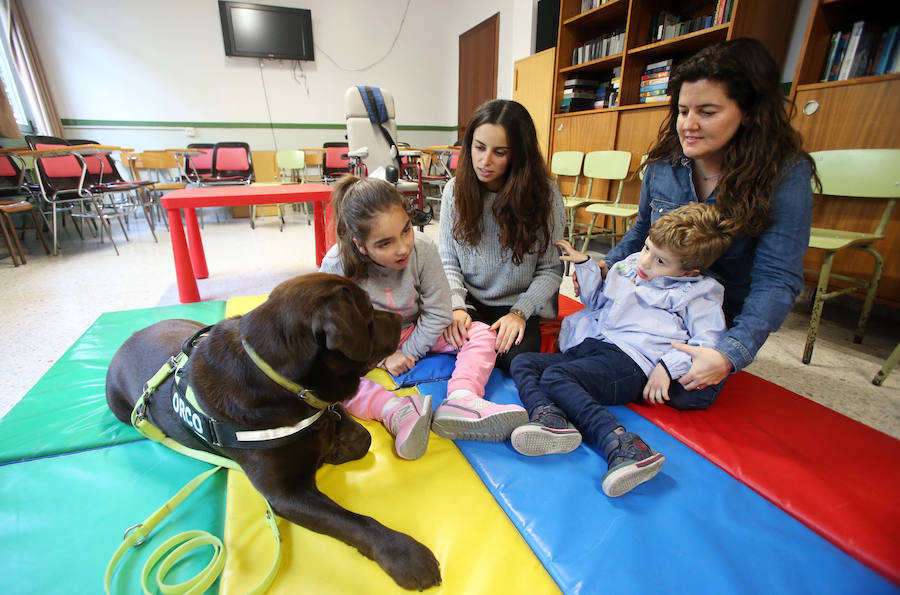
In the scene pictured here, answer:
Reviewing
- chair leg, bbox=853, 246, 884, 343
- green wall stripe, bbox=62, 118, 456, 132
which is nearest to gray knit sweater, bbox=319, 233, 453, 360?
chair leg, bbox=853, 246, 884, 343

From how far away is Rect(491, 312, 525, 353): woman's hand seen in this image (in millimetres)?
1552

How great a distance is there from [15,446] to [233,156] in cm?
565

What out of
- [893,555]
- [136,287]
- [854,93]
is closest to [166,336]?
[893,555]

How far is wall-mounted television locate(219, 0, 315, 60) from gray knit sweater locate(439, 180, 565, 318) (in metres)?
7.23

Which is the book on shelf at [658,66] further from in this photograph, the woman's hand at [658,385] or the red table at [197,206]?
the woman's hand at [658,385]

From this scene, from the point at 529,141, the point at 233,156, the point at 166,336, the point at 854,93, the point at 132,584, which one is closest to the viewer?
the point at 132,584

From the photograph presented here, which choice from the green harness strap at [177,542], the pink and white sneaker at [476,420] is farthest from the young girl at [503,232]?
the green harness strap at [177,542]

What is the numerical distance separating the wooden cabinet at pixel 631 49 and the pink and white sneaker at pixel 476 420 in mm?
3328

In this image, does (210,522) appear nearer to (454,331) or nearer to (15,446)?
(15,446)

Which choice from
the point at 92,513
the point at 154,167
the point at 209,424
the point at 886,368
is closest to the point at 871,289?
the point at 886,368

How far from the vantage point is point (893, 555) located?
889 mm

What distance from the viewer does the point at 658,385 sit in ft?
4.26

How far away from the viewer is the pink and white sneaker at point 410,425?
3.76ft

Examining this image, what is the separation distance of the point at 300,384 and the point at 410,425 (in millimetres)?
413
